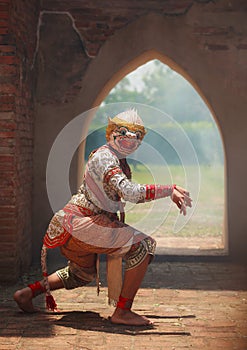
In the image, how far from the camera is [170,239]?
9.21 m

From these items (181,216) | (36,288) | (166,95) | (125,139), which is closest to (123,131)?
(125,139)

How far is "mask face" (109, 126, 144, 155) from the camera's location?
466 centimetres

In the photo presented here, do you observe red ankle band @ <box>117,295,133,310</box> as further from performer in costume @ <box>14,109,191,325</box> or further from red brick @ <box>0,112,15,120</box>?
red brick @ <box>0,112,15,120</box>

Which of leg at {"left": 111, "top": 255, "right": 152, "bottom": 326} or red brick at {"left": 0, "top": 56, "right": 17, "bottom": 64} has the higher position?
red brick at {"left": 0, "top": 56, "right": 17, "bottom": 64}

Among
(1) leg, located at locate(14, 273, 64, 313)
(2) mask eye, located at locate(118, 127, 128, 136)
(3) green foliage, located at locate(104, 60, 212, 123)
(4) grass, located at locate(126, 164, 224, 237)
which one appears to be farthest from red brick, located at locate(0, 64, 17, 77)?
(3) green foliage, located at locate(104, 60, 212, 123)

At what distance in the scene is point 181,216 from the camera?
45.0 feet

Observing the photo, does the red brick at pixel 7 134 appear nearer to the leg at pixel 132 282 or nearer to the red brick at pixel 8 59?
the red brick at pixel 8 59

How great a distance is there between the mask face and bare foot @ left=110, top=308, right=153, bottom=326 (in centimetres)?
119

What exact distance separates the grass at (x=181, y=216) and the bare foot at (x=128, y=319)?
3.21 metres

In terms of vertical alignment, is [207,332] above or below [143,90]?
below

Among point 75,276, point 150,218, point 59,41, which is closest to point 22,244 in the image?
point 75,276

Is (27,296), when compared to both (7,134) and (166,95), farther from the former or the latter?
(166,95)

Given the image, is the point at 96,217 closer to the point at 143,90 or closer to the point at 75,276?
the point at 75,276

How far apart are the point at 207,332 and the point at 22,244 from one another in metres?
2.86
